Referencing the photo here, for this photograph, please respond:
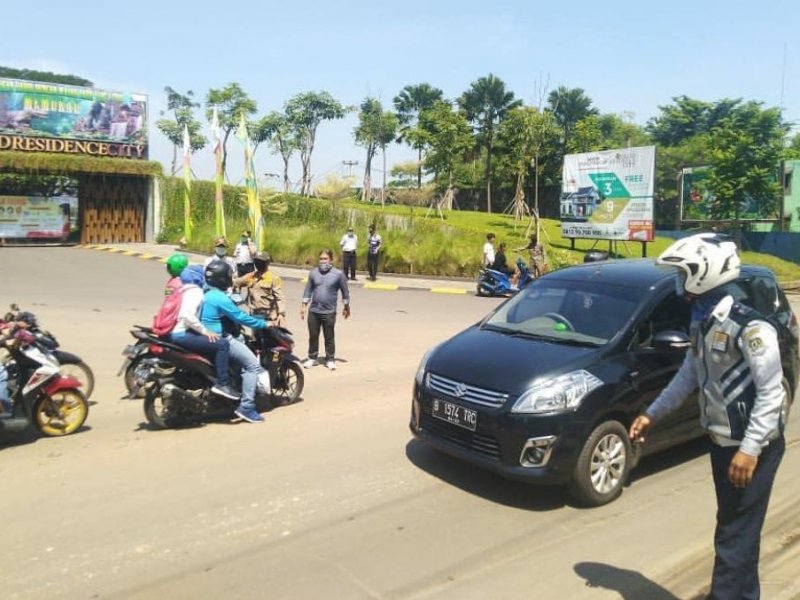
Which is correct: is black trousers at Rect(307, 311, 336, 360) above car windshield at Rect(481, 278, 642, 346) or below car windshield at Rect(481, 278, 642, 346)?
below

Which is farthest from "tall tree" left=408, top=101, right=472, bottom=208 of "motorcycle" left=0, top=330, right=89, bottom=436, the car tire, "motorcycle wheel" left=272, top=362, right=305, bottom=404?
the car tire

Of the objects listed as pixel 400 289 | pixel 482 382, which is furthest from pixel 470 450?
pixel 400 289

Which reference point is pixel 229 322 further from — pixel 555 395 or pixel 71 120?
pixel 71 120

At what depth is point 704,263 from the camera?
3244 millimetres

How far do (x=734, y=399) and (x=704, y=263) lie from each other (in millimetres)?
645

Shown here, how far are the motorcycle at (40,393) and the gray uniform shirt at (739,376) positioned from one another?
5642 mm

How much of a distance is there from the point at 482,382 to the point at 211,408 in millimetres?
3110

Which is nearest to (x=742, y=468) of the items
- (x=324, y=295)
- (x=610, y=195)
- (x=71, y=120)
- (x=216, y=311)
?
(x=216, y=311)

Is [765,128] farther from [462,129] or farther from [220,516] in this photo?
[220,516]

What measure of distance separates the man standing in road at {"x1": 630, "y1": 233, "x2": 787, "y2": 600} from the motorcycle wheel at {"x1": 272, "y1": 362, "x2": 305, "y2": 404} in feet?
17.6

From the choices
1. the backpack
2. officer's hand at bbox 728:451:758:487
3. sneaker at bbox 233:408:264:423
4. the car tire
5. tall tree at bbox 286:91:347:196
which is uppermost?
tall tree at bbox 286:91:347:196

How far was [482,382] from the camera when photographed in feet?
16.8

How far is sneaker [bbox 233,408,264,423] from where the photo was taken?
710 cm

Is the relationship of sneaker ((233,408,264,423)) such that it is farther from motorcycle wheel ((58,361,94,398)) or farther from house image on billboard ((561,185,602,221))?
house image on billboard ((561,185,602,221))
